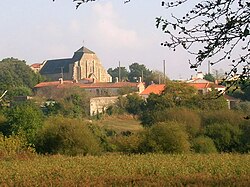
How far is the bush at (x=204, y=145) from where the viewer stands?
37656 millimetres

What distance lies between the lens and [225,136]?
38562 millimetres

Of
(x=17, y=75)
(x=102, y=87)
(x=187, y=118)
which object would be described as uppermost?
(x=17, y=75)

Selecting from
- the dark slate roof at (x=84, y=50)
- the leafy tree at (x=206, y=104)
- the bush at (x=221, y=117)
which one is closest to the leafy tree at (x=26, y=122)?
the bush at (x=221, y=117)

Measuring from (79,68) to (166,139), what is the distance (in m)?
78.8

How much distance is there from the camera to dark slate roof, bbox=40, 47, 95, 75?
116 meters

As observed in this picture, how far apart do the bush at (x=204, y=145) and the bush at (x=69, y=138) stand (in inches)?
264

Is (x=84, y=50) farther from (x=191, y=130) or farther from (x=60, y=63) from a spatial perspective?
(x=191, y=130)

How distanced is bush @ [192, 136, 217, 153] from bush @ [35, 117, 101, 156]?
6.70 metres

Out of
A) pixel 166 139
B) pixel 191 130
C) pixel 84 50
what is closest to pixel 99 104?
pixel 191 130

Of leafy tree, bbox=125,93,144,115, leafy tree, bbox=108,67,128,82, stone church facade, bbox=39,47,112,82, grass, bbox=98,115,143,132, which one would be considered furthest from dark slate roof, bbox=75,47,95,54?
grass, bbox=98,115,143,132

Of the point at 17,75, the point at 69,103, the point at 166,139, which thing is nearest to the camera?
the point at 166,139

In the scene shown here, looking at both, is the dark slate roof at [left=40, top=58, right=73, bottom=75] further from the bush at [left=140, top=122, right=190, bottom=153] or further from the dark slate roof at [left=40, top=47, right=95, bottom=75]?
the bush at [left=140, top=122, right=190, bottom=153]

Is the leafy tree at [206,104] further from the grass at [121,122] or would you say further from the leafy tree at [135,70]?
the leafy tree at [135,70]

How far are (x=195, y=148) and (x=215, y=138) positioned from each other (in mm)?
1697
